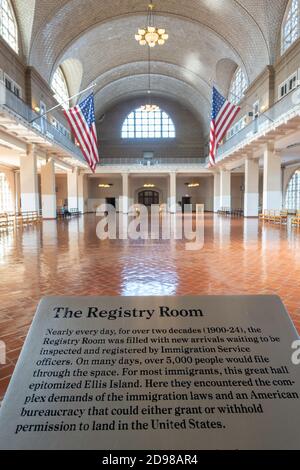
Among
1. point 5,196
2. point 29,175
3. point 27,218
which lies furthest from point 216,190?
point 27,218

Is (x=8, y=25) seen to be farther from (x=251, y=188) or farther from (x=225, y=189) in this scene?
(x=225, y=189)

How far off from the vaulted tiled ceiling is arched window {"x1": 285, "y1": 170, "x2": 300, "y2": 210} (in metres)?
11.8

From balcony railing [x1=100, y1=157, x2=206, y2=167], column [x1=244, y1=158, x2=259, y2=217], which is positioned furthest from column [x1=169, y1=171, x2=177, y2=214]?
column [x1=244, y1=158, x2=259, y2=217]

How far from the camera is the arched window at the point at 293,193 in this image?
33.5 meters

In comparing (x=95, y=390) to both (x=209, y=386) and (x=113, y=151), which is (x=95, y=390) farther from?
(x=113, y=151)

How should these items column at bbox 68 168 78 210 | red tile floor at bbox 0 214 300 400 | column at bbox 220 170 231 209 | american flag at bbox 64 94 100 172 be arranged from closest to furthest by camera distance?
red tile floor at bbox 0 214 300 400 < american flag at bbox 64 94 100 172 < column at bbox 68 168 78 210 < column at bbox 220 170 231 209

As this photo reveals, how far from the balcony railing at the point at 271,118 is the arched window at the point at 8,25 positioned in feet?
44.5

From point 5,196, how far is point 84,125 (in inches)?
780

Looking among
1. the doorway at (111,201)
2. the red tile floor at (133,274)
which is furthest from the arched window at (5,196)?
the red tile floor at (133,274)

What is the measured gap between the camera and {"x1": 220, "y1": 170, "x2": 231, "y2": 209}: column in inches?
1244

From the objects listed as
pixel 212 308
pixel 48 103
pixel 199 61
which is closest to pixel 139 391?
pixel 212 308

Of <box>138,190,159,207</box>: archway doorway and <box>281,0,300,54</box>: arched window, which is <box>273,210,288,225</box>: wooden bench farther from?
<box>138,190,159,207</box>: archway doorway

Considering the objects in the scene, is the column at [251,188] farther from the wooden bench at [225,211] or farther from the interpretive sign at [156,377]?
the interpretive sign at [156,377]

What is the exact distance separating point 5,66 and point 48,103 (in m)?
6.69
